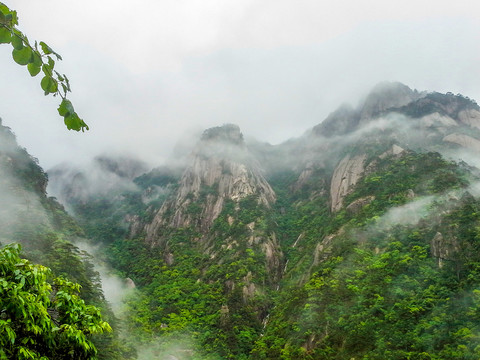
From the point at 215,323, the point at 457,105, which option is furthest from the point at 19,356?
the point at 457,105

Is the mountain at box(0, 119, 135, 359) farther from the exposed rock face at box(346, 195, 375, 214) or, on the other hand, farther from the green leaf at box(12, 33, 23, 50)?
the exposed rock face at box(346, 195, 375, 214)

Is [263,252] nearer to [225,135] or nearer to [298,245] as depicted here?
[298,245]

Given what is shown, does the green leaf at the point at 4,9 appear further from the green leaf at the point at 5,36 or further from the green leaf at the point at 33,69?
the green leaf at the point at 33,69

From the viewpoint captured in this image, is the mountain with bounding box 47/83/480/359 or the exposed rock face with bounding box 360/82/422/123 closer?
the mountain with bounding box 47/83/480/359

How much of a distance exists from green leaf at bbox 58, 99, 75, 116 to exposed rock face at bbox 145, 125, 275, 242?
76.8 m

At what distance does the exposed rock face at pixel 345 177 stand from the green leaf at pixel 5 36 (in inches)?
2716

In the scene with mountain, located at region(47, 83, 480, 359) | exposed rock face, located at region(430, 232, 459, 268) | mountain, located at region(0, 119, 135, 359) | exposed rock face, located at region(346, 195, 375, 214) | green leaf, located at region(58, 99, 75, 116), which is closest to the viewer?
green leaf, located at region(58, 99, 75, 116)

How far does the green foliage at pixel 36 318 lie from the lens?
2.76 m

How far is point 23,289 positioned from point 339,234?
51.1 m

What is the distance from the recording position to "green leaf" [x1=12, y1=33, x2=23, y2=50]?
2.22 meters

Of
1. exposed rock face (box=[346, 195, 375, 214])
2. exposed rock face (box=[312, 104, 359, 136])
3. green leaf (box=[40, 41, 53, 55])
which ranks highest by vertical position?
exposed rock face (box=[312, 104, 359, 136])

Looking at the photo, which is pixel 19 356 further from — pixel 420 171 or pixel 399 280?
pixel 420 171

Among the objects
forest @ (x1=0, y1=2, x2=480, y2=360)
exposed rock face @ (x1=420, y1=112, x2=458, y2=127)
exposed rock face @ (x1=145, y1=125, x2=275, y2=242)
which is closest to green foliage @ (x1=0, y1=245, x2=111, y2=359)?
forest @ (x1=0, y1=2, x2=480, y2=360)

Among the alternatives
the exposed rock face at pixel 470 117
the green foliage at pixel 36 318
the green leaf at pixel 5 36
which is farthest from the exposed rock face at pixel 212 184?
the green leaf at pixel 5 36
